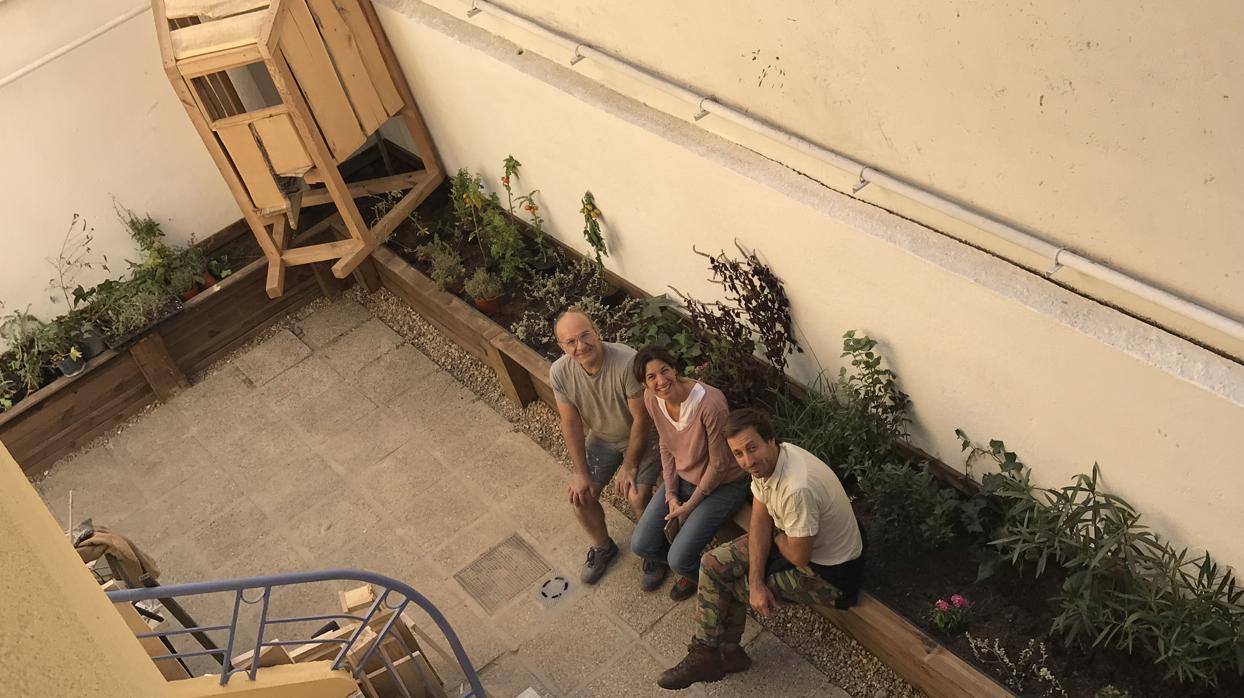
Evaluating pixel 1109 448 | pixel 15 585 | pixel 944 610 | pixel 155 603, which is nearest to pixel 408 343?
pixel 155 603

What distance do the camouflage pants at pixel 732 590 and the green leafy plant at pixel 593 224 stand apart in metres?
2.20

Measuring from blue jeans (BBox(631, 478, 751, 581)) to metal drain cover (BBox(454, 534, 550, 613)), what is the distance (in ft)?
2.43

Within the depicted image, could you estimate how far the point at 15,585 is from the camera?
231 centimetres

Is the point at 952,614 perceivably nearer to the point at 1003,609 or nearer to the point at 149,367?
the point at 1003,609

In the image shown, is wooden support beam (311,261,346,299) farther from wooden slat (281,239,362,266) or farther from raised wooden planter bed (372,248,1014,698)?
wooden slat (281,239,362,266)

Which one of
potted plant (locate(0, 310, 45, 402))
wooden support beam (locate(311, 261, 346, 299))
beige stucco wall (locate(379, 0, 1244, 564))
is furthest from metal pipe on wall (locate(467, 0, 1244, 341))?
potted plant (locate(0, 310, 45, 402))

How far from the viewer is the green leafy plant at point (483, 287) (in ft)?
23.9

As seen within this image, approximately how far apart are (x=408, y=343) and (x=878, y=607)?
3777 mm

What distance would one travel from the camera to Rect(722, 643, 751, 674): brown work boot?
5.51 meters

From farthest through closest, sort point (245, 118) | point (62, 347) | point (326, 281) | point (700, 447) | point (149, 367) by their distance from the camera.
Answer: point (326, 281) → point (149, 367) → point (62, 347) → point (245, 118) → point (700, 447)

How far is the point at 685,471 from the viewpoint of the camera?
5.58 m

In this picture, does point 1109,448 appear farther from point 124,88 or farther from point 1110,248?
point 124,88

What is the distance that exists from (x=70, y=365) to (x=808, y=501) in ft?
16.2

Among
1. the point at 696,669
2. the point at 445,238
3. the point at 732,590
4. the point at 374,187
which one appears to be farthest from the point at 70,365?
the point at 732,590
